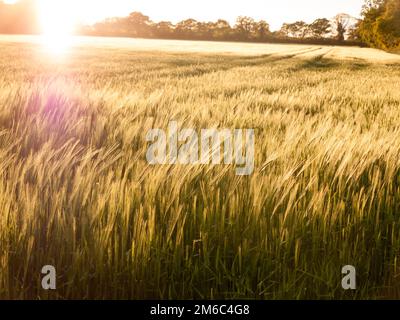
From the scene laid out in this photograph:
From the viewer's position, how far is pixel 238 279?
55.5 inches

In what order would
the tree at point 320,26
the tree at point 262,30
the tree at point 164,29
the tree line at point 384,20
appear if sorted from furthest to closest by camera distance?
1. the tree at point 164,29
2. the tree at point 262,30
3. the tree at point 320,26
4. the tree line at point 384,20

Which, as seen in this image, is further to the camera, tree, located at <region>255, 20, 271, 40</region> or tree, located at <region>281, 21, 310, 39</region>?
tree, located at <region>255, 20, 271, 40</region>

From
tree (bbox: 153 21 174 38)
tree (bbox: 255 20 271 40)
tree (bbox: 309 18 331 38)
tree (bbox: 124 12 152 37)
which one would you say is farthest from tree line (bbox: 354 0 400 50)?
tree (bbox: 153 21 174 38)

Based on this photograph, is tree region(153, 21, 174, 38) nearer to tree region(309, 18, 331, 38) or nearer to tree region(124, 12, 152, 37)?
tree region(124, 12, 152, 37)

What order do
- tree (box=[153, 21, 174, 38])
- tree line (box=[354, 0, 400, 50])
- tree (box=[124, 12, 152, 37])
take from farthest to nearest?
tree (box=[153, 21, 174, 38])
tree (box=[124, 12, 152, 37])
tree line (box=[354, 0, 400, 50])

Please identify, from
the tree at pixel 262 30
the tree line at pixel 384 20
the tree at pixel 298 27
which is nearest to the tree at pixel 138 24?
the tree at pixel 262 30

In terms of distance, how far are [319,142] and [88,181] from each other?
1163mm

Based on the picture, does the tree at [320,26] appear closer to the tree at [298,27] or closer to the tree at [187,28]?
the tree at [298,27]

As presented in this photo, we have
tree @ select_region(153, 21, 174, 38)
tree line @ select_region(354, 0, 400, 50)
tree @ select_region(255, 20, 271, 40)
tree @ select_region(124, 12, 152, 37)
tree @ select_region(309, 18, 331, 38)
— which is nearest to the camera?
tree line @ select_region(354, 0, 400, 50)

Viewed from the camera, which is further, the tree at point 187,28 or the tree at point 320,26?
the tree at point 187,28

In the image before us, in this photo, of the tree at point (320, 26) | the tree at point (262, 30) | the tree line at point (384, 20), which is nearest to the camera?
the tree line at point (384, 20)

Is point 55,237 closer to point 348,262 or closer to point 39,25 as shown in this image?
point 348,262

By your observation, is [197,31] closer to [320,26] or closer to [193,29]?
[193,29]
